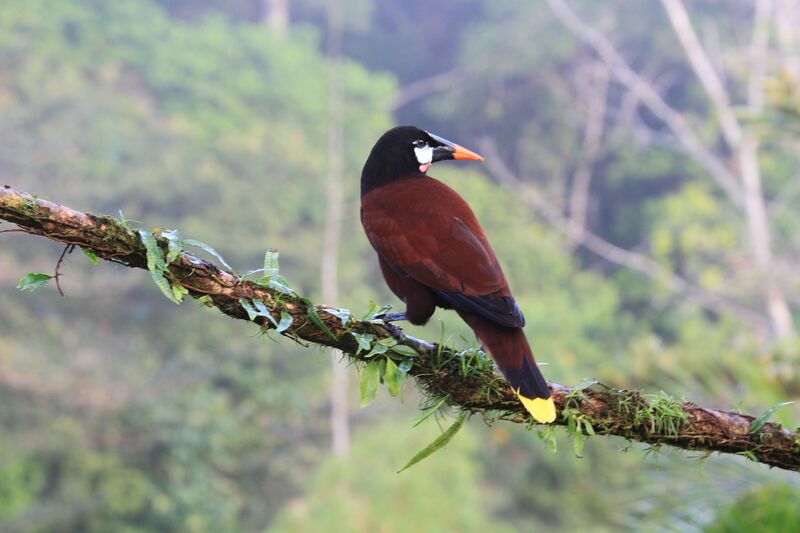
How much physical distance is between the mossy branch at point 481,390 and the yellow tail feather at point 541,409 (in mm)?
62

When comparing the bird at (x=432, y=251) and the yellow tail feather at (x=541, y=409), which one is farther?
the bird at (x=432, y=251)

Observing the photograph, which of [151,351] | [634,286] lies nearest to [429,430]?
[151,351]

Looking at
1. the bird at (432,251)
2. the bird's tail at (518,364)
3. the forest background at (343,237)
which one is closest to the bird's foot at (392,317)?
the bird at (432,251)

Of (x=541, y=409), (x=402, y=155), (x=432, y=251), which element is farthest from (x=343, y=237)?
(x=541, y=409)

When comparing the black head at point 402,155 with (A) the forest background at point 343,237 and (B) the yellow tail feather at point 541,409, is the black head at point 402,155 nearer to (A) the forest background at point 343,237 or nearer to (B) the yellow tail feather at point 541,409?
(B) the yellow tail feather at point 541,409

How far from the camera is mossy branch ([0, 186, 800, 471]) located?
1.39 metres

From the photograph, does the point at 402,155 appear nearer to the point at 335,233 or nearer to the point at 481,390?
the point at 481,390

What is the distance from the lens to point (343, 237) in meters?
13.3

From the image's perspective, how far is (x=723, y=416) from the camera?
5.07 feet

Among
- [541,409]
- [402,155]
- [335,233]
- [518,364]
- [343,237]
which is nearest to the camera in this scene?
[541,409]

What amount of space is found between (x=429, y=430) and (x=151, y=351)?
3195mm

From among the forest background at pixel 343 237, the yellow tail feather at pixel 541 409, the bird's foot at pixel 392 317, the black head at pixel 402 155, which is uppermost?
the forest background at pixel 343 237

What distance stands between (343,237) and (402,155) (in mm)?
11207

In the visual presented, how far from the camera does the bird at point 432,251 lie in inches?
66.5
